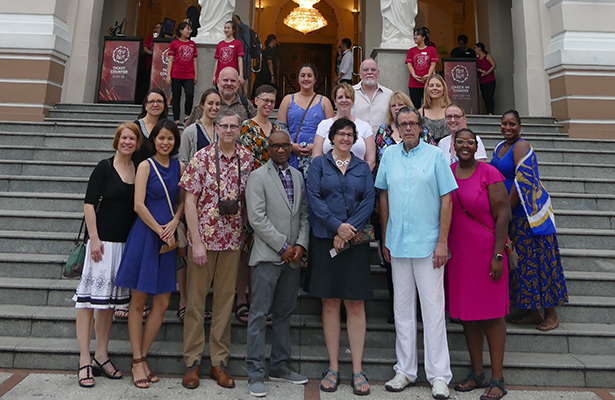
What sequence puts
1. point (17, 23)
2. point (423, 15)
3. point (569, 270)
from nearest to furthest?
point (569, 270)
point (17, 23)
point (423, 15)

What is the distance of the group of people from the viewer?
10.5 feet

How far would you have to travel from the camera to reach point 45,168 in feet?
19.8

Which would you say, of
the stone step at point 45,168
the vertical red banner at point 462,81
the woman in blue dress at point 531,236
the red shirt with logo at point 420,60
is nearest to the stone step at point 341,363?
the woman in blue dress at point 531,236

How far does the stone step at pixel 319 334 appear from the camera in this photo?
3.79m

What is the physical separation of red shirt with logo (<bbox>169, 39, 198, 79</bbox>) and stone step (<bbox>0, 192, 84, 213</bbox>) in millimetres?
2999

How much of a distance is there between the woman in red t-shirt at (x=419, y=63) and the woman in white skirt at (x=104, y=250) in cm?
589

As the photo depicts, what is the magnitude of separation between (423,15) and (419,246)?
13.2 m

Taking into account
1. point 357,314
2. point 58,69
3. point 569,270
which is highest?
point 58,69

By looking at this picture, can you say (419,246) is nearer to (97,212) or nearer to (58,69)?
(97,212)

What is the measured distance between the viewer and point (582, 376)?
11.5 feet

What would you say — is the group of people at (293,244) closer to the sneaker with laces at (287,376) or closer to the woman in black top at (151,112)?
the sneaker with laces at (287,376)

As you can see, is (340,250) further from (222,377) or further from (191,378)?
(191,378)

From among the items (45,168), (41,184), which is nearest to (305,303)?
(41,184)

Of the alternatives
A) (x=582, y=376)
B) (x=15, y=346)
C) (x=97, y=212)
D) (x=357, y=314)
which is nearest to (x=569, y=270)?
(x=582, y=376)
